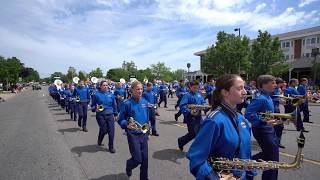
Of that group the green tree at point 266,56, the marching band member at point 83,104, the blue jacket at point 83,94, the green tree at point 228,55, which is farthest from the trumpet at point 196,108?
the green tree at point 228,55

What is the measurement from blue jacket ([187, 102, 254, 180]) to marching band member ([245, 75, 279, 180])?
8.06ft

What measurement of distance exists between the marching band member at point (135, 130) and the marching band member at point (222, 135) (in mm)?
3006

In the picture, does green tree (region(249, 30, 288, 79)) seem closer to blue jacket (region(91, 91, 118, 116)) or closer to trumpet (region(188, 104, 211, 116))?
blue jacket (region(91, 91, 118, 116))

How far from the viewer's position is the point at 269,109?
5676mm

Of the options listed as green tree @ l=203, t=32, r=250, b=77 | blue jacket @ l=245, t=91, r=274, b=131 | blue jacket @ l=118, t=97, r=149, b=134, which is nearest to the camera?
blue jacket @ l=245, t=91, r=274, b=131

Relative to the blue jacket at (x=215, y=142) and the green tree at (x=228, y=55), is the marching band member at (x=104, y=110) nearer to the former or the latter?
the blue jacket at (x=215, y=142)

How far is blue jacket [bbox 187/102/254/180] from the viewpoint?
2.80 metres

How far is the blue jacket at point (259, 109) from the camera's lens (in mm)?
5523

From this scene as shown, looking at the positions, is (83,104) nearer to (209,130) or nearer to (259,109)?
(259,109)

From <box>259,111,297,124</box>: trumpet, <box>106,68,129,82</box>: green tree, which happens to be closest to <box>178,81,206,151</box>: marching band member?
<box>259,111,297,124</box>: trumpet

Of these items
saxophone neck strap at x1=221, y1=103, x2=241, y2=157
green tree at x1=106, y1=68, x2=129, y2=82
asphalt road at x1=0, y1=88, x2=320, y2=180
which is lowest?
asphalt road at x1=0, y1=88, x2=320, y2=180

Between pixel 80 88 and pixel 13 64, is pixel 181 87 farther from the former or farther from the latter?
pixel 13 64

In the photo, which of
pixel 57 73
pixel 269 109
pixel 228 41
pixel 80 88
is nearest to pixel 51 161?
pixel 269 109

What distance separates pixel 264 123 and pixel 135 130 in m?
2.15
